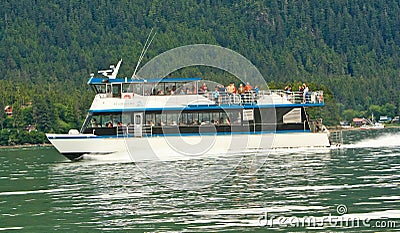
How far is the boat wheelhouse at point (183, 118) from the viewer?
5375 centimetres

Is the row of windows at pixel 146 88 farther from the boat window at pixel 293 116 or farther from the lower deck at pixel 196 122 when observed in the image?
the boat window at pixel 293 116

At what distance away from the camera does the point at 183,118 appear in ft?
180

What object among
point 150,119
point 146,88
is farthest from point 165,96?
point 150,119

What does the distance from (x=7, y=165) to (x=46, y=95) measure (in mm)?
72276

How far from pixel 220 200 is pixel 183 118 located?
2312 cm

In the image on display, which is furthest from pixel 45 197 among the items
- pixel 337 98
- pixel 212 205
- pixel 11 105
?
pixel 337 98

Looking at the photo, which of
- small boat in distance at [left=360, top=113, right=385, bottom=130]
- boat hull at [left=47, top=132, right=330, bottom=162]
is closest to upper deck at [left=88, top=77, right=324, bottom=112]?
boat hull at [left=47, top=132, right=330, bottom=162]

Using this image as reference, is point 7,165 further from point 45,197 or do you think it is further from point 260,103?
point 45,197

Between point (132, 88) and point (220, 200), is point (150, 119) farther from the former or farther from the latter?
point (220, 200)

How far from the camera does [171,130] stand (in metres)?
54.4

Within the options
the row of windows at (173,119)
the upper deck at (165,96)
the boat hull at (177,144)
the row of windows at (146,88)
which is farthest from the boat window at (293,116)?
the row of windows at (146,88)

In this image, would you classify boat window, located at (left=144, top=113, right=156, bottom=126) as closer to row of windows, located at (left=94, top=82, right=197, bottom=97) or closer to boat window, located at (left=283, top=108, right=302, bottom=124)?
row of windows, located at (left=94, top=82, right=197, bottom=97)

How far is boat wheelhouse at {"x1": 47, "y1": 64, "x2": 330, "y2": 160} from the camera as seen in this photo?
5375 cm

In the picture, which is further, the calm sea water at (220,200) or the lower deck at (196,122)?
the lower deck at (196,122)
